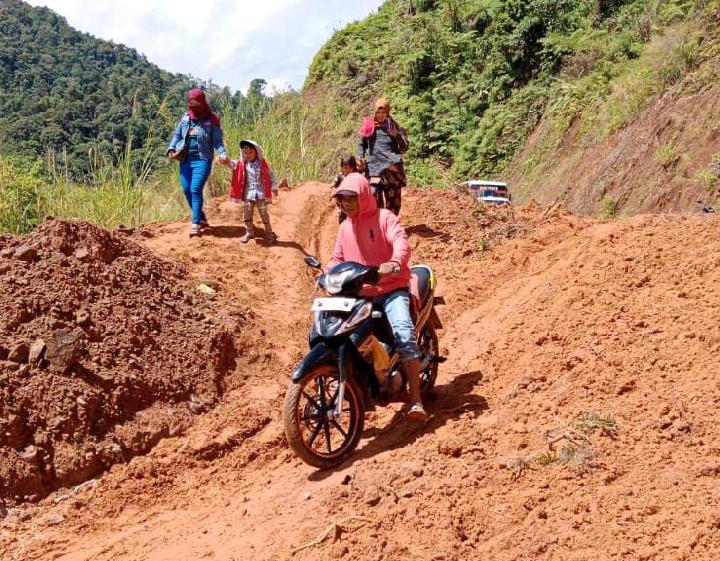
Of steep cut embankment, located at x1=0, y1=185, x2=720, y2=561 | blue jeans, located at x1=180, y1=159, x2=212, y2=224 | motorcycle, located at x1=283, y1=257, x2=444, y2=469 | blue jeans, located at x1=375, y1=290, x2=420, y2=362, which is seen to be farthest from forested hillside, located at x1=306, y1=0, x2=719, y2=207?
motorcycle, located at x1=283, y1=257, x2=444, y2=469

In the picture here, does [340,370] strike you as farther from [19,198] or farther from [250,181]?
[19,198]

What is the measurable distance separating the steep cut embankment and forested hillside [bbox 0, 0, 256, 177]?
6.29m

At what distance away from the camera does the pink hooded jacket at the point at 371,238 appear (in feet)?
16.2

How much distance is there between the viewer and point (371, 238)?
16.6ft

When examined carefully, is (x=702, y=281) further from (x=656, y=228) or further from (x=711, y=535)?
→ (x=711, y=535)

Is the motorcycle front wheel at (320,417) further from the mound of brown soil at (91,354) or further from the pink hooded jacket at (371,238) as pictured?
the mound of brown soil at (91,354)

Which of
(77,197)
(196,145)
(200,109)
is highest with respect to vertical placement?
(200,109)

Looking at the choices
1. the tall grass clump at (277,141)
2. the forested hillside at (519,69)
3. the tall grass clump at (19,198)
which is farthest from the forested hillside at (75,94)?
the forested hillside at (519,69)

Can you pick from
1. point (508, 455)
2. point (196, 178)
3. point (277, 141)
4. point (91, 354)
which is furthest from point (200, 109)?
point (508, 455)

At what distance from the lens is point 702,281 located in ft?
18.6

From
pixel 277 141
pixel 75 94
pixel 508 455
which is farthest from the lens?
pixel 75 94

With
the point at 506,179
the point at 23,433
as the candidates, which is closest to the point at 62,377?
the point at 23,433

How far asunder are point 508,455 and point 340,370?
107cm

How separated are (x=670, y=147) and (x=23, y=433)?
869 centimetres
